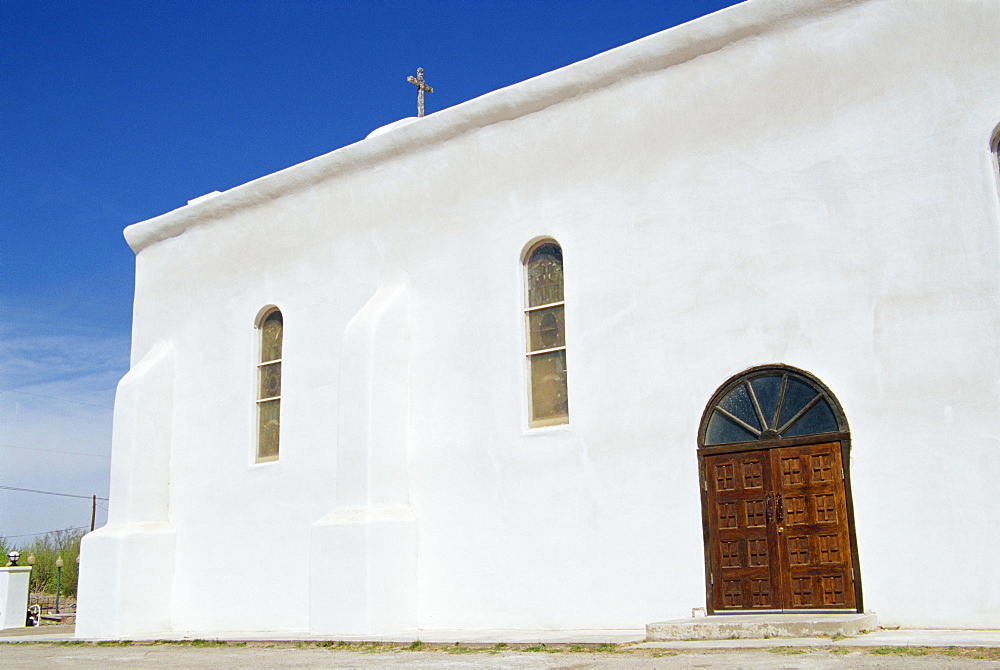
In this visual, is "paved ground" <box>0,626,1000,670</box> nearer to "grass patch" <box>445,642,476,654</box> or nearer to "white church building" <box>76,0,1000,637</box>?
"grass patch" <box>445,642,476,654</box>

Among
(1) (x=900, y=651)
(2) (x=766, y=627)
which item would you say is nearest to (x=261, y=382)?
(2) (x=766, y=627)

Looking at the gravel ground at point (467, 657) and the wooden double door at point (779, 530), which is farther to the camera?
the wooden double door at point (779, 530)

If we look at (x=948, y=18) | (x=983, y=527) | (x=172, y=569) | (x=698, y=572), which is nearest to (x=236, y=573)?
(x=172, y=569)

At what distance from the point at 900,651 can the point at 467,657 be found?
3.49m

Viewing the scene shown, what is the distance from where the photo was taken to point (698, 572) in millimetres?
10344

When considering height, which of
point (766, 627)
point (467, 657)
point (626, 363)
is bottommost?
point (467, 657)

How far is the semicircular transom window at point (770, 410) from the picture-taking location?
32.6ft

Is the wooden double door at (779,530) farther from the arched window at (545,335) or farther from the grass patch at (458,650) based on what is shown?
the grass patch at (458,650)

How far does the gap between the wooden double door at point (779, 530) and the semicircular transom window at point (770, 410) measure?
0.54 feet

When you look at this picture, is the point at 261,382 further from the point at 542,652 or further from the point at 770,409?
the point at 770,409

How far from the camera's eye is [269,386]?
48.4ft

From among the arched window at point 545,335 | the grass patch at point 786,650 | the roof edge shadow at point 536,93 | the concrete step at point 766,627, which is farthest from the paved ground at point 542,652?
the roof edge shadow at point 536,93

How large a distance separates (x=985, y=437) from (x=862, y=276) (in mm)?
1842

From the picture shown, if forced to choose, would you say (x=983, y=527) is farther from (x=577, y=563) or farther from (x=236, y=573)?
(x=236, y=573)
